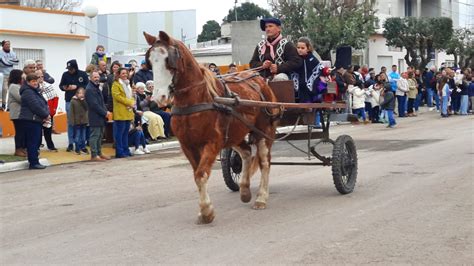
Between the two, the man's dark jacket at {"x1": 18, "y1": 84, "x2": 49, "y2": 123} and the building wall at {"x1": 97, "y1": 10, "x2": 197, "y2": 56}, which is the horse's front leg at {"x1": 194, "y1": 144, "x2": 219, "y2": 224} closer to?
the man's dark jacket at {"x1": 18, "y1": 84, "x2": 49, "y2": 123}

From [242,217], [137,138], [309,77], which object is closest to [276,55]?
[309,77]

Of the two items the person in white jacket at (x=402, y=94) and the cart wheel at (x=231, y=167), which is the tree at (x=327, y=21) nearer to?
the person in white jacket at (x=402, y=94)

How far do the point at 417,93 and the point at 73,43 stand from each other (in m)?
15.1

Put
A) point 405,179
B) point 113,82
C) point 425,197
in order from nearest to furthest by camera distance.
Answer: point 425,197, point 405,179, point 113,82

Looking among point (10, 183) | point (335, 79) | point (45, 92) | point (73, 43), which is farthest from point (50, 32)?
point (335, 79)

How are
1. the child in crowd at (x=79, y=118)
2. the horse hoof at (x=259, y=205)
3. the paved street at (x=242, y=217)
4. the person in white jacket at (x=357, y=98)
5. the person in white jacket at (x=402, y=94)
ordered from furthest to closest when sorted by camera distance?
the person in white jacket at (x=402, y=94) < the person in white jacket at (x=357, y=98) < the child in crowd at (x=79, y=118) < the horse hoof at (x=259, y=205) < the paved street at (x=242, y=217)

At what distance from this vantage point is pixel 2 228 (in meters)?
8.41

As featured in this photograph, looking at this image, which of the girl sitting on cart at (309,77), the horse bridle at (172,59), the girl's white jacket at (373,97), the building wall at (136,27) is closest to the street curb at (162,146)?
the girl sitting on cart at (309,77)

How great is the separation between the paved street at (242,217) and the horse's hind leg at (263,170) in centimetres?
17

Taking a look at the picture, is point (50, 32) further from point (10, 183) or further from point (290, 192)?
point (290, 192)

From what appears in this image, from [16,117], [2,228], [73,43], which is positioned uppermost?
[73,43]

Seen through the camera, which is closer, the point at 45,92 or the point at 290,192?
the point at 290,192

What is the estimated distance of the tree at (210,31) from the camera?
241ft

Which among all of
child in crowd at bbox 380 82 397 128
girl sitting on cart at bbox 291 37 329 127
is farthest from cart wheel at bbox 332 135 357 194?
child in crowd at bbox 380 82 397 128
